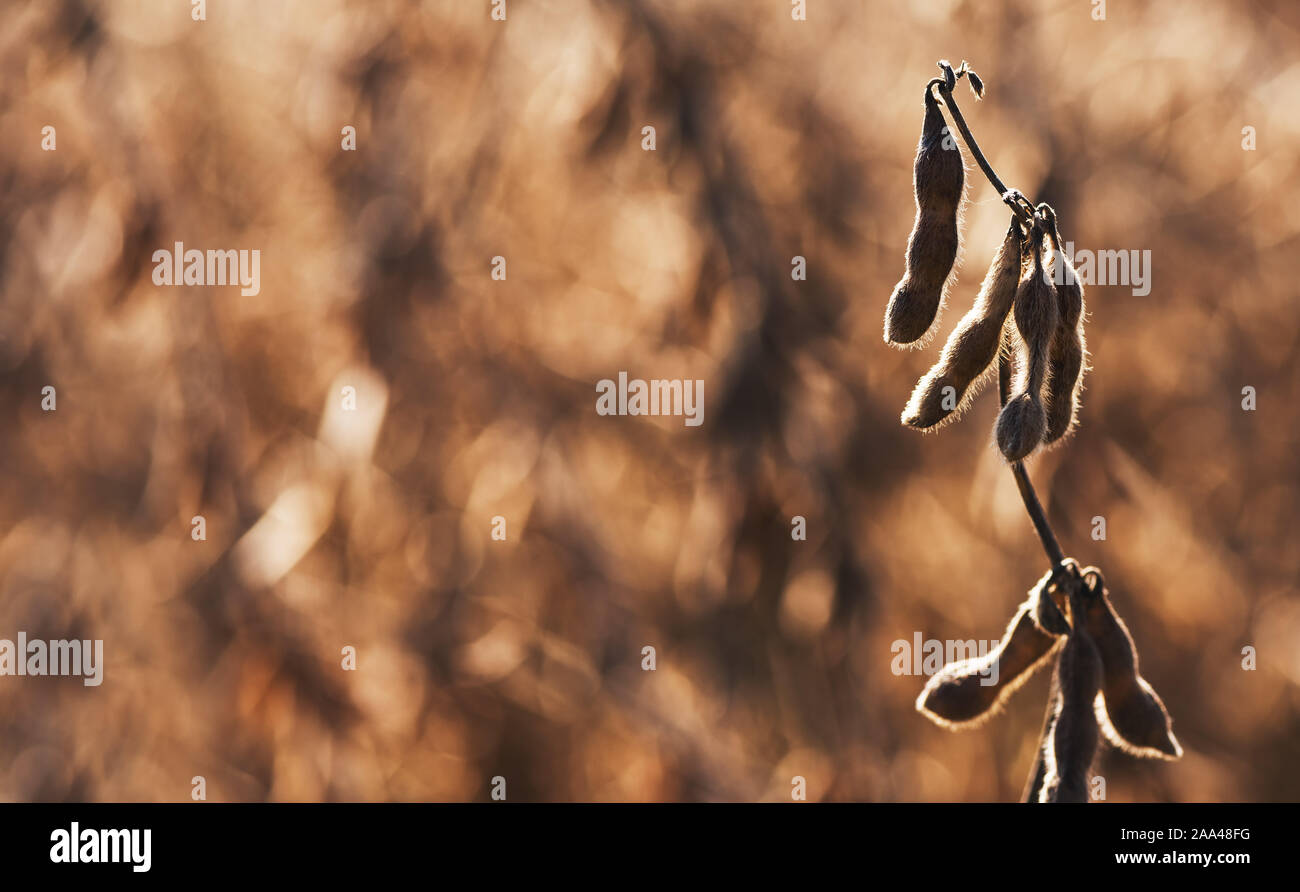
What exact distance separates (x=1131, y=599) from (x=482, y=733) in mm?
1629

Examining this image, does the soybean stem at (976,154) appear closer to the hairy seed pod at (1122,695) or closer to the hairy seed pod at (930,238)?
the hairy seed pod at (930,238)

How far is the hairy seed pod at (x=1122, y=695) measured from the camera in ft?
2.64

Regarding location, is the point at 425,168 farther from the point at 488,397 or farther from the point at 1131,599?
the point at 1131,599

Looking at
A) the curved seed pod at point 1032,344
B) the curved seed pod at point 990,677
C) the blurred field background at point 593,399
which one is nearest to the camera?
the curved seed pod at point 1032,344

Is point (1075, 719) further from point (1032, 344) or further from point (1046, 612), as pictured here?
point (1032, 344)

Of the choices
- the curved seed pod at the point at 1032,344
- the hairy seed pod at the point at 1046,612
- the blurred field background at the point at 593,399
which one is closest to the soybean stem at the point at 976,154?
the curved seed pod at the point at 1032,344

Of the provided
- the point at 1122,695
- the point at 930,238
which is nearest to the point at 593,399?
the point at 930,238

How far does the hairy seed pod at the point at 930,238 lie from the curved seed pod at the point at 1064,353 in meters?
0.09

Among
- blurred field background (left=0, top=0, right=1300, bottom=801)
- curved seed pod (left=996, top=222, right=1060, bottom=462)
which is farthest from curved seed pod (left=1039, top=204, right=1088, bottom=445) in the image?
blurred field background (left=0, top=0, right=1300, bottom=801)

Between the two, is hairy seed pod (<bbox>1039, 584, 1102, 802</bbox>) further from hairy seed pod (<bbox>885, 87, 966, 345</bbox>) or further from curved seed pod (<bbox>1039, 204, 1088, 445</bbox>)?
hairy seed pod (<bbox>885, 87, 966, 345</bbox>)

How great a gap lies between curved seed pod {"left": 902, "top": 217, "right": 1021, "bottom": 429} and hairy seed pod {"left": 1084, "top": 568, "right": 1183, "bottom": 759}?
18 centimetres

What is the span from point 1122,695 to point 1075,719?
0.08 m

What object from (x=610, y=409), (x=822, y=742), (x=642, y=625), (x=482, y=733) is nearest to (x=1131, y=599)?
(x=822, y=742)

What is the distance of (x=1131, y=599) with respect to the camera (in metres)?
2.47
